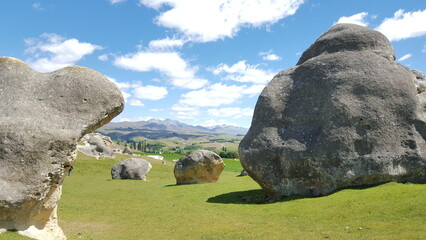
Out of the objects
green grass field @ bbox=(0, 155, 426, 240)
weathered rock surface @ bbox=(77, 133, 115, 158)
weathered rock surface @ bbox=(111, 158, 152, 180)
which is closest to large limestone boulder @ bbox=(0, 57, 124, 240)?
green grass field @ bbox=(0, 155, 426, 240)

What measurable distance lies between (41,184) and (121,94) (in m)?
4.22

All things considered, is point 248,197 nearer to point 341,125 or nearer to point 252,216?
point 252,216

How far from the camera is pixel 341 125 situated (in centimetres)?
2341

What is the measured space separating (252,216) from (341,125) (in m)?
8.62

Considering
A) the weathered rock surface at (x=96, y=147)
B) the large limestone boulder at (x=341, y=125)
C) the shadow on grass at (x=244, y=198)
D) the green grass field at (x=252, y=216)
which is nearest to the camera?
the green grass field at (x=252, y=216)

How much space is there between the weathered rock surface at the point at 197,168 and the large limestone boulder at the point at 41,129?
24.7 metres

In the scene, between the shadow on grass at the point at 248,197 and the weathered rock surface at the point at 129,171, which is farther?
the weathered rock surface at the point at 129,171

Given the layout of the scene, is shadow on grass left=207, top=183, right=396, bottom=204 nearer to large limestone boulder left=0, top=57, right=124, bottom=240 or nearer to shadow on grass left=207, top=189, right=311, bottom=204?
shadow on grass left=207, top=189, right=311, bottom=204

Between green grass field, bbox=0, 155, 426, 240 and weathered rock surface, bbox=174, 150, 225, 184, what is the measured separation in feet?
36.9

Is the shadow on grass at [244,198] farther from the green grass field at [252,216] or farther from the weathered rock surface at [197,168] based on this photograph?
the weathered rock surface at [197,168]

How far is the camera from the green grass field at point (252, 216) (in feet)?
48.1

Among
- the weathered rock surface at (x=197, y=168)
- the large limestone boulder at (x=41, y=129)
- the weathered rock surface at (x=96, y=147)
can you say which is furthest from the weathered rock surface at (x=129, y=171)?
the weathered rock surface at (x=96, y=147)

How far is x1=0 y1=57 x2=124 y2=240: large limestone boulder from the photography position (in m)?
11.8

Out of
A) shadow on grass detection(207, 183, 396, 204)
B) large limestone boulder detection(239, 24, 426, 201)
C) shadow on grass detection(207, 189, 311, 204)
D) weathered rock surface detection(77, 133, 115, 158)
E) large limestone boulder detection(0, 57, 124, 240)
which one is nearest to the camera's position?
large limestone boulder detection(0, 57, 124, 240)
